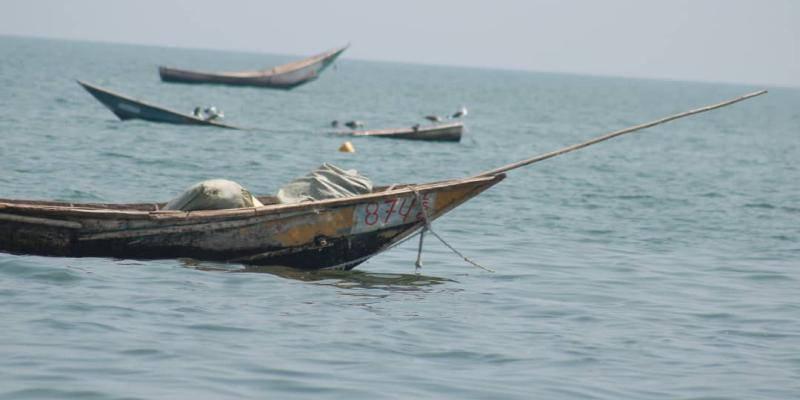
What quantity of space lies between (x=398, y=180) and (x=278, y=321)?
14.4 metres

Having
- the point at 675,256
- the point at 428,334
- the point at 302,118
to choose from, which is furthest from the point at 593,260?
the point at 302,118

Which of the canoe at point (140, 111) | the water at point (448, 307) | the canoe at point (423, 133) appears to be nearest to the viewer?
the water at point (448, 307)

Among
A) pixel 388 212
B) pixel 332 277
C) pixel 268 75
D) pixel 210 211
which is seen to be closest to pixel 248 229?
pixel 210 211

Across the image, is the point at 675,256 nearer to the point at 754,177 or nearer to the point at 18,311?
the point at 18,311

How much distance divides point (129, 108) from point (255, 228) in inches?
767

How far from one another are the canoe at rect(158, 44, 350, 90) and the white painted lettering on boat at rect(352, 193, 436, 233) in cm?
4994

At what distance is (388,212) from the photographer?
12297 millimetres

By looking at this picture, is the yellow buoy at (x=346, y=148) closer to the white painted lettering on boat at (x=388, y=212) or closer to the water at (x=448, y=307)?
the water at (x=448, y=307)

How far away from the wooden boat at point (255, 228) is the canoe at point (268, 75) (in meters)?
49.6

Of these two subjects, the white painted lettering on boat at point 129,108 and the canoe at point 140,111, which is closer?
the canoe at point 140,111

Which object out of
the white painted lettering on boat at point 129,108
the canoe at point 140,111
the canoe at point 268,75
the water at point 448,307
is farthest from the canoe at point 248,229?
the canoe at point 268,75

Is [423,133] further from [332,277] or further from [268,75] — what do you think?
[268,75]

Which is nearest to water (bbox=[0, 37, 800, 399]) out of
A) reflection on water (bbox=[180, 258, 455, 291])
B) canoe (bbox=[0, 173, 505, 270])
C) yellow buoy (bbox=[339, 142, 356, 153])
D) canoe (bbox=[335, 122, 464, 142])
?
reflection on water (bbox=[180, 258, 455, 291])

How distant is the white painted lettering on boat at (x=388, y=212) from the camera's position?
40.0ft
